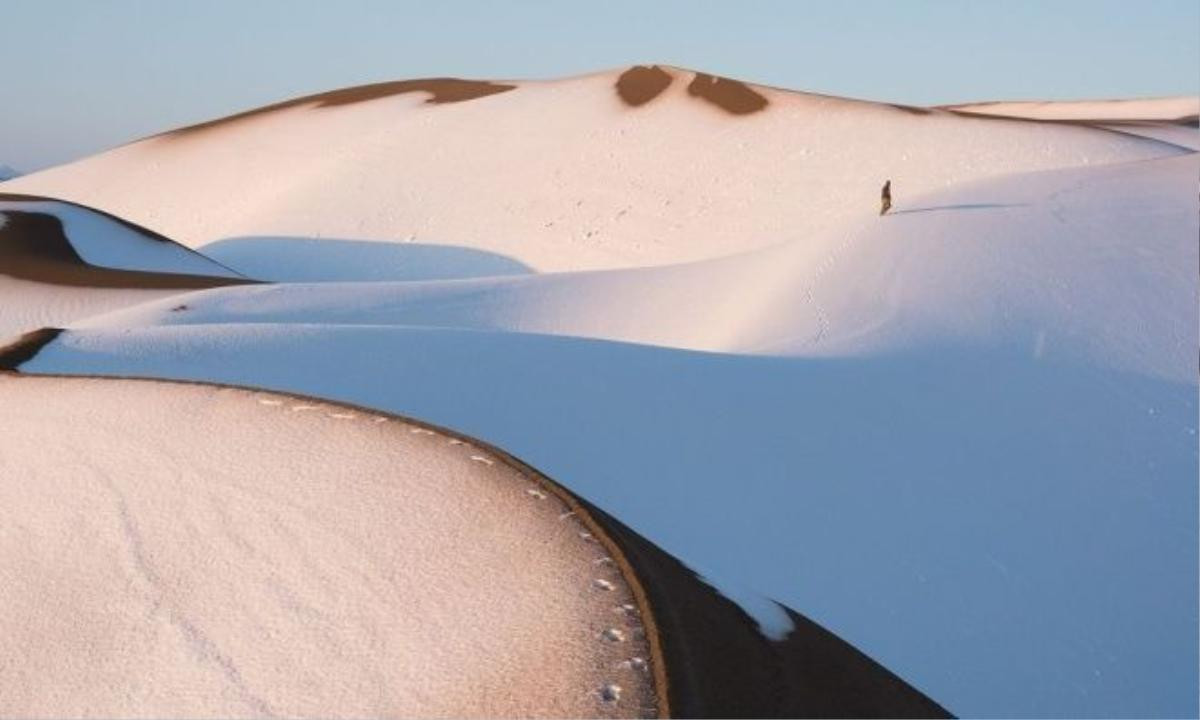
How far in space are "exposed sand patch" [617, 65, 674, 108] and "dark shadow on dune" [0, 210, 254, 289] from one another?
1914cm

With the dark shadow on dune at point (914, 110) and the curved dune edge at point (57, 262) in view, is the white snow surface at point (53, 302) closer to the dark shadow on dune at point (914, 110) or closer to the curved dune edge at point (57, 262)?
the curved dune edge at point (57, 262)

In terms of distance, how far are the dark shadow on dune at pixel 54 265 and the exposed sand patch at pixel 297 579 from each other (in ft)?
49.7

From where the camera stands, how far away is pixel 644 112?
132ft

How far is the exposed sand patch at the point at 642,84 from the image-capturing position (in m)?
41.5

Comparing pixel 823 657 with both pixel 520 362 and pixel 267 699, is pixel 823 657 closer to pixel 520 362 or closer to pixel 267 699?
pixel 267 699

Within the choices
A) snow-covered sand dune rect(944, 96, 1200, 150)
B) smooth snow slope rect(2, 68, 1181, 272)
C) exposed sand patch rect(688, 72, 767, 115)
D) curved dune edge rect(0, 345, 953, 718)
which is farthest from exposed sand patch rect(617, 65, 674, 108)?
curved dune edge rect(0, 345, 953, 718)

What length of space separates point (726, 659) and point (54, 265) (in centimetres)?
2251

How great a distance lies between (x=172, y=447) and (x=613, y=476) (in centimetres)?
266

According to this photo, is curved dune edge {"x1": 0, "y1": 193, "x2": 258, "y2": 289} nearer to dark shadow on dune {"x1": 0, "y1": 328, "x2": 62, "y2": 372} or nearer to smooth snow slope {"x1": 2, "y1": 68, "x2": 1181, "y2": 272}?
smooth snow slope {"x1": 2, "y1": 68, "x2": 1181, "y2": 272}

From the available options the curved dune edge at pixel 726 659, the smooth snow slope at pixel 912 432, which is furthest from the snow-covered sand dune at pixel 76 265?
the curved dune edge at pixel 726 659

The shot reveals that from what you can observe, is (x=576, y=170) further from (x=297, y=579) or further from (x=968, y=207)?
(x=297, y=579)

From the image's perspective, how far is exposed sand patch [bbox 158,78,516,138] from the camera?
46.0 m

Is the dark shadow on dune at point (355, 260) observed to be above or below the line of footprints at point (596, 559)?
below

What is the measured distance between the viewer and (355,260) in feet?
111
